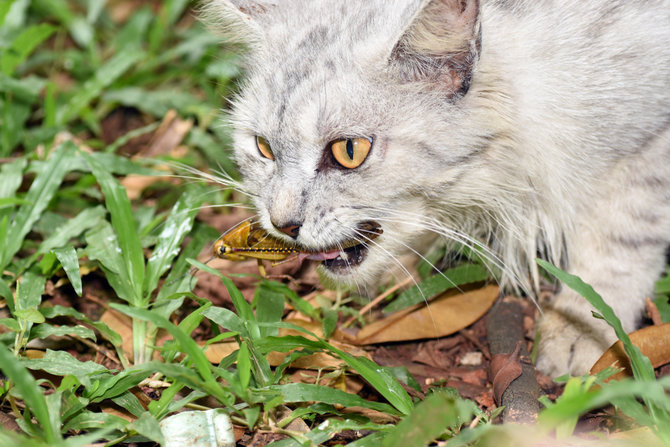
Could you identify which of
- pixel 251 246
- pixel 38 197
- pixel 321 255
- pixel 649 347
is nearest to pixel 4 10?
pixel 38 197

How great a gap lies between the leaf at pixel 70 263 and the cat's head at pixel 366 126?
2.47ft

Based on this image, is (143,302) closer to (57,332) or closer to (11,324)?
(57,332)

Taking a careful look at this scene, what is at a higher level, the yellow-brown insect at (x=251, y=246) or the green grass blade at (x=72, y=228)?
the green grass blade at (x=72, y=228)

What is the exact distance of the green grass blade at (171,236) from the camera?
2.75 meters

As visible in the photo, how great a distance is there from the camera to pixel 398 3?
2.58m

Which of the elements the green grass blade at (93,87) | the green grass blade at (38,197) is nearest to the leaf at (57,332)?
the green grass blade at (38,197)

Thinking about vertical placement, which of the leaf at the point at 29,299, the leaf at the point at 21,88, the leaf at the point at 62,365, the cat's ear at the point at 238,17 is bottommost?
the leaf at the point at 62,365

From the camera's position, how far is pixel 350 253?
272 cm

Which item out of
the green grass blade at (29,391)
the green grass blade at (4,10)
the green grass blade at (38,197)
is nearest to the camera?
the green grass blade at (29,391)

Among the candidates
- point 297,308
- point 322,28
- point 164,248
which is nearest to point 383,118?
point 322,28

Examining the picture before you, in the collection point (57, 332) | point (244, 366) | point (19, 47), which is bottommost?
point (244, 366)

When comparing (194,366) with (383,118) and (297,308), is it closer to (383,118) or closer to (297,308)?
(297,308)

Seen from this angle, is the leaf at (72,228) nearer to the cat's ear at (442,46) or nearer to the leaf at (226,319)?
the leaf at (226,319)

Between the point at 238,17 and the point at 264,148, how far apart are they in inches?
21.1
